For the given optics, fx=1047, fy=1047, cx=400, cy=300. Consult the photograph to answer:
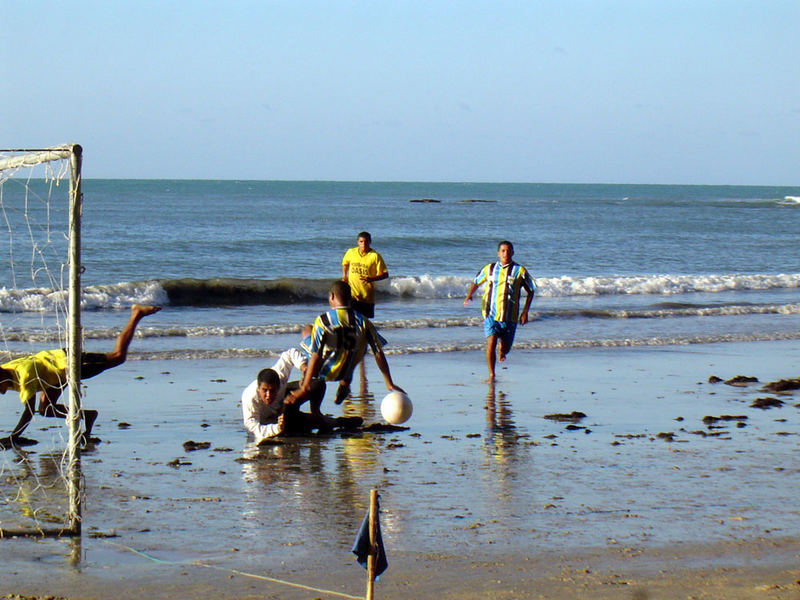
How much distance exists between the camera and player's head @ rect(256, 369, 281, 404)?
8.24 metres

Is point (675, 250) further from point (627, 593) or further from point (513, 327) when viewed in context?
point (627, 593)

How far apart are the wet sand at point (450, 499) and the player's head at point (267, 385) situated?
1.31ft

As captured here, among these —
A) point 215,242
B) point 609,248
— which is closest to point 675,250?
point 609,248

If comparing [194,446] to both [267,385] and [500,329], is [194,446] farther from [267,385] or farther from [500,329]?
[500,329]

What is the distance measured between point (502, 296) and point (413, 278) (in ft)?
49.3

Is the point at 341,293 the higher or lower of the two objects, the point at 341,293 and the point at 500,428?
the higher

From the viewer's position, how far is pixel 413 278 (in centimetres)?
2644

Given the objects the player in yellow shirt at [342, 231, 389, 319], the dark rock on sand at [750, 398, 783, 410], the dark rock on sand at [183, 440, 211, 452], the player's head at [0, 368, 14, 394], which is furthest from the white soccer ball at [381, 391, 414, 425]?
the player in yellow shirt at [342, 231, 389, 319]

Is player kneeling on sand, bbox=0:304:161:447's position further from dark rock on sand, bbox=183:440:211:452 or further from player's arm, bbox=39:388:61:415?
dark rock on sand, bbox=183:440:211:452

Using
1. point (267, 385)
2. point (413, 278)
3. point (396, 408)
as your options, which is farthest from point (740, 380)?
point (413, 278)

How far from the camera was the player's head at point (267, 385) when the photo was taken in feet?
27.0

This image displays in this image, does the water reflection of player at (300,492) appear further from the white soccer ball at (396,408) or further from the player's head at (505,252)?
the player's head at (505,252)

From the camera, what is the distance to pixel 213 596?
15.9 feet

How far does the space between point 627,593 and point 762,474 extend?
2786mm
